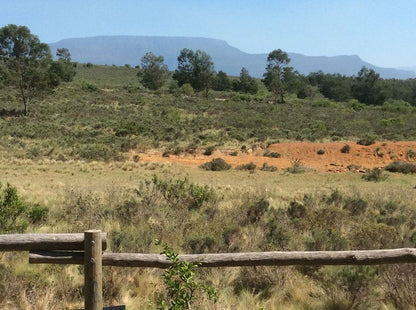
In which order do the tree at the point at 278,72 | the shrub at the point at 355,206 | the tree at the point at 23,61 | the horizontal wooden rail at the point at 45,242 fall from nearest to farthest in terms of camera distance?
the horizontal wooden rail at the point at 45,242 < the shrub at the point at 355,206 < the tree at the point at 23,61 < the tree at the point at 278,72

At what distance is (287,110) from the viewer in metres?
48.2

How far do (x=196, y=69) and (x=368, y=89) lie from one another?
32477mm

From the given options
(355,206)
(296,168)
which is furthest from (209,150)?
(355,206)

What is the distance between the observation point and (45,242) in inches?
156

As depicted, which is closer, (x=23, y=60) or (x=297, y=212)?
(x=297, y=212)

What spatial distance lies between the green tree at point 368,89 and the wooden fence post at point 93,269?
248 feet

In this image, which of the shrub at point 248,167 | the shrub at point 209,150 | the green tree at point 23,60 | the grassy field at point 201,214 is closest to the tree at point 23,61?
the green tree at point 23,60

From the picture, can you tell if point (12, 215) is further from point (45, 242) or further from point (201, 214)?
point (45, 242)

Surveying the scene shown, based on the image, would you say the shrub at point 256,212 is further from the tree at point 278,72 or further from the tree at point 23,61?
the tree at point 278,72

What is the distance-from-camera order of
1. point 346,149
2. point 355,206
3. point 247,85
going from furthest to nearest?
1. point 247,85
2. point 346,149
3. point 355,206

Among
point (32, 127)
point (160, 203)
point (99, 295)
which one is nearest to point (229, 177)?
point (160, 203)

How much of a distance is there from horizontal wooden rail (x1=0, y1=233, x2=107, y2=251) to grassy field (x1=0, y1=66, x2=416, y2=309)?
107 centimetres

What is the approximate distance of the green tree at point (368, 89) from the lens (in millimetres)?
71688

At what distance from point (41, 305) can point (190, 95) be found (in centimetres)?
5736
